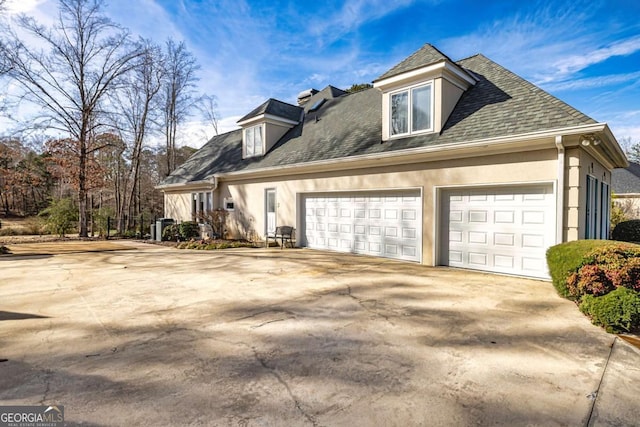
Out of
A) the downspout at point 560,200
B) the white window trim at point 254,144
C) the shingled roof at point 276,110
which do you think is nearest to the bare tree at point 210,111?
the white window trim at point 254,144

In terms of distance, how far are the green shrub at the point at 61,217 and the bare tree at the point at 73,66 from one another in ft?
1.68

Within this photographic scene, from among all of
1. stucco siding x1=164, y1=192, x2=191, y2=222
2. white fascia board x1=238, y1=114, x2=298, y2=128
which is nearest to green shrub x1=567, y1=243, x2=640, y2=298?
white fascia board x1=238, y1=114, x2=298, y2=128

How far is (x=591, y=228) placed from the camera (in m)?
8.32

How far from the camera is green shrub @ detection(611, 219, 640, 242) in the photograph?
41.1ft

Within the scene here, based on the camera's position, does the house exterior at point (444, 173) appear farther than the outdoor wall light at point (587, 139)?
Yes

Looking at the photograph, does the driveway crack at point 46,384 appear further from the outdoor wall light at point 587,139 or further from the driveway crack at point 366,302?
the outdoor wall light at point 587,139

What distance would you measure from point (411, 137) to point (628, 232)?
403 inches

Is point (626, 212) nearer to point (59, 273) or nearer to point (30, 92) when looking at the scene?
point (59, 273)

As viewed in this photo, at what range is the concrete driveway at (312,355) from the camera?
254cm

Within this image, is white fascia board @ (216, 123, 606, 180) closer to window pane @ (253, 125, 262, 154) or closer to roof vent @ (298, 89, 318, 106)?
window pane @ (253, 125, 262, 154)

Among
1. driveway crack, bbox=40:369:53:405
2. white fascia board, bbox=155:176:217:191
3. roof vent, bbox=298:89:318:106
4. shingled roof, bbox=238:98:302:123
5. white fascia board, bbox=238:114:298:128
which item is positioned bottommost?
driveway crack, bbox=40:369:53:405

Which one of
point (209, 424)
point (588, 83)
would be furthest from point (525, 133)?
point (588, 83)

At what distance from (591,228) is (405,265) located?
15.4 feet

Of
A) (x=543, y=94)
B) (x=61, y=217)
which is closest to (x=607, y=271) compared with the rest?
(x=543, y=94)
